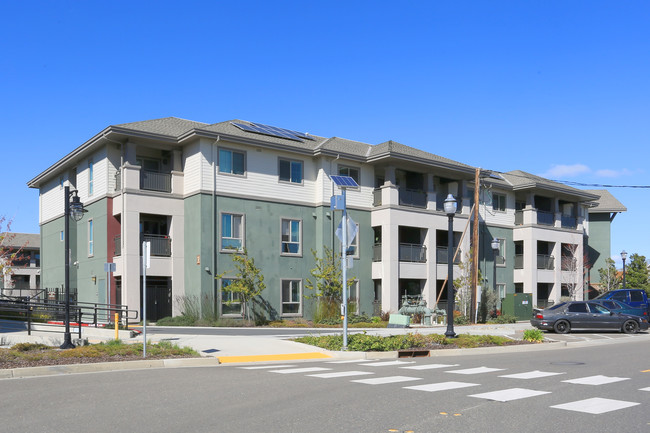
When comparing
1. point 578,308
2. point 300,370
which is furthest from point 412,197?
point 300,370

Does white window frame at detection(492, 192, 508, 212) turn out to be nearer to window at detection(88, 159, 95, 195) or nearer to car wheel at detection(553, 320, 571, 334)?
car wheel at detection(553, 320, 571, 334)

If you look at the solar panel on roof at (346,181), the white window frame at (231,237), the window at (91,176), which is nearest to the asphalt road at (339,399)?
the white window frame at (231,237)

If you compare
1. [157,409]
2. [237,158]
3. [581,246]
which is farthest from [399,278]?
[157,409]

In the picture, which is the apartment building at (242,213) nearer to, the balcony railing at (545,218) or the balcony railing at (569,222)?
the balcony railing at (545,218)

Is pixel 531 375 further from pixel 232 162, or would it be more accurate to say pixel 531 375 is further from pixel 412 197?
pixel 412 197

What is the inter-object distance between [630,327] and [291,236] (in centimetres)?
1662

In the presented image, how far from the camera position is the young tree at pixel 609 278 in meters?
49.5

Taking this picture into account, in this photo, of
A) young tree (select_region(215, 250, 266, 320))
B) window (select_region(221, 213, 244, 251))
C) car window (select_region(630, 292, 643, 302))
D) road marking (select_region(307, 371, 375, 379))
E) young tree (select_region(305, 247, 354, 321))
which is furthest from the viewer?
young tree (select_region(305, 247, 354, 321))

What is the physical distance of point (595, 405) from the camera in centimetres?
939

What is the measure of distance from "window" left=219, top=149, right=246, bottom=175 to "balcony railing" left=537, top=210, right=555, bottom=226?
22919mm

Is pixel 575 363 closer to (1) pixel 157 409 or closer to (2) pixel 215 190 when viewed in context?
(1) pixel 157 409

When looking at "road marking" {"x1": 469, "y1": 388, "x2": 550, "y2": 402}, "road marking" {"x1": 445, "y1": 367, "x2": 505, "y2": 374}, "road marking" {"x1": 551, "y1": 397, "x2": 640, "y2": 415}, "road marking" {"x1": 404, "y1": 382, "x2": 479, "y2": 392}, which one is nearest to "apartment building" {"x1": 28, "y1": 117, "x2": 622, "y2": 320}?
"road marking" {"x1": 445, "y1": 367, "x2": 505, "y2": 374}

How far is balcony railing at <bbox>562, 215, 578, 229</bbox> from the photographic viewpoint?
4775 centimetres

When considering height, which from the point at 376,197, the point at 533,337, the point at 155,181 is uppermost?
the point at 155,181
